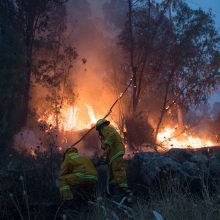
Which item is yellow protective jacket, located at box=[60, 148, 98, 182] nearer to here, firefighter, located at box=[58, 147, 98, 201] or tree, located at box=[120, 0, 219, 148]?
firefighter, located at box=[58, 147, 98, 201]

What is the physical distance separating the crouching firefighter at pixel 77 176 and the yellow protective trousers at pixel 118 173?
2.12 ft

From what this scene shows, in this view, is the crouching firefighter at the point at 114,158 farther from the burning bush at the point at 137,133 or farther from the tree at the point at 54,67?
the tree at the point at 54,67

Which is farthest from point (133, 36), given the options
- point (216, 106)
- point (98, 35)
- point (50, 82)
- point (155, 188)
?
point (216, 106)

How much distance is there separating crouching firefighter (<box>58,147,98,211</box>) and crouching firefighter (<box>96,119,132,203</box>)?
655 mm

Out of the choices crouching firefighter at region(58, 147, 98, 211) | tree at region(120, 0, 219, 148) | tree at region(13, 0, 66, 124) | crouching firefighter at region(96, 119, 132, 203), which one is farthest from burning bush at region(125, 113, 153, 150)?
crouching firefighter at region(58, 147, 98, 211)

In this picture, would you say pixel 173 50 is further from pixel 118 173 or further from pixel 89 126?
pixel 118 173

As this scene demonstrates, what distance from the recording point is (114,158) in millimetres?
10625

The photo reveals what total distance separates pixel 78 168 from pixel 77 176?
0.58 feet

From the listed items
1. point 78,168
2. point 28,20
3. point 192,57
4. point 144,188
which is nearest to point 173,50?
point 192,57

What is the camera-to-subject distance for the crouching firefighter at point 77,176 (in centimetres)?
974

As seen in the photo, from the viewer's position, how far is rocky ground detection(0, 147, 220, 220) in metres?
6.91

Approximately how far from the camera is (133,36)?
2877 cm

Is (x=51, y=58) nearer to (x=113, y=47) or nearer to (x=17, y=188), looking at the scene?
(x=113, y=47)

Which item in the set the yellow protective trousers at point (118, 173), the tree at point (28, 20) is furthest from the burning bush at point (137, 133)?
the yellow protective trousers at point (118, 173)
